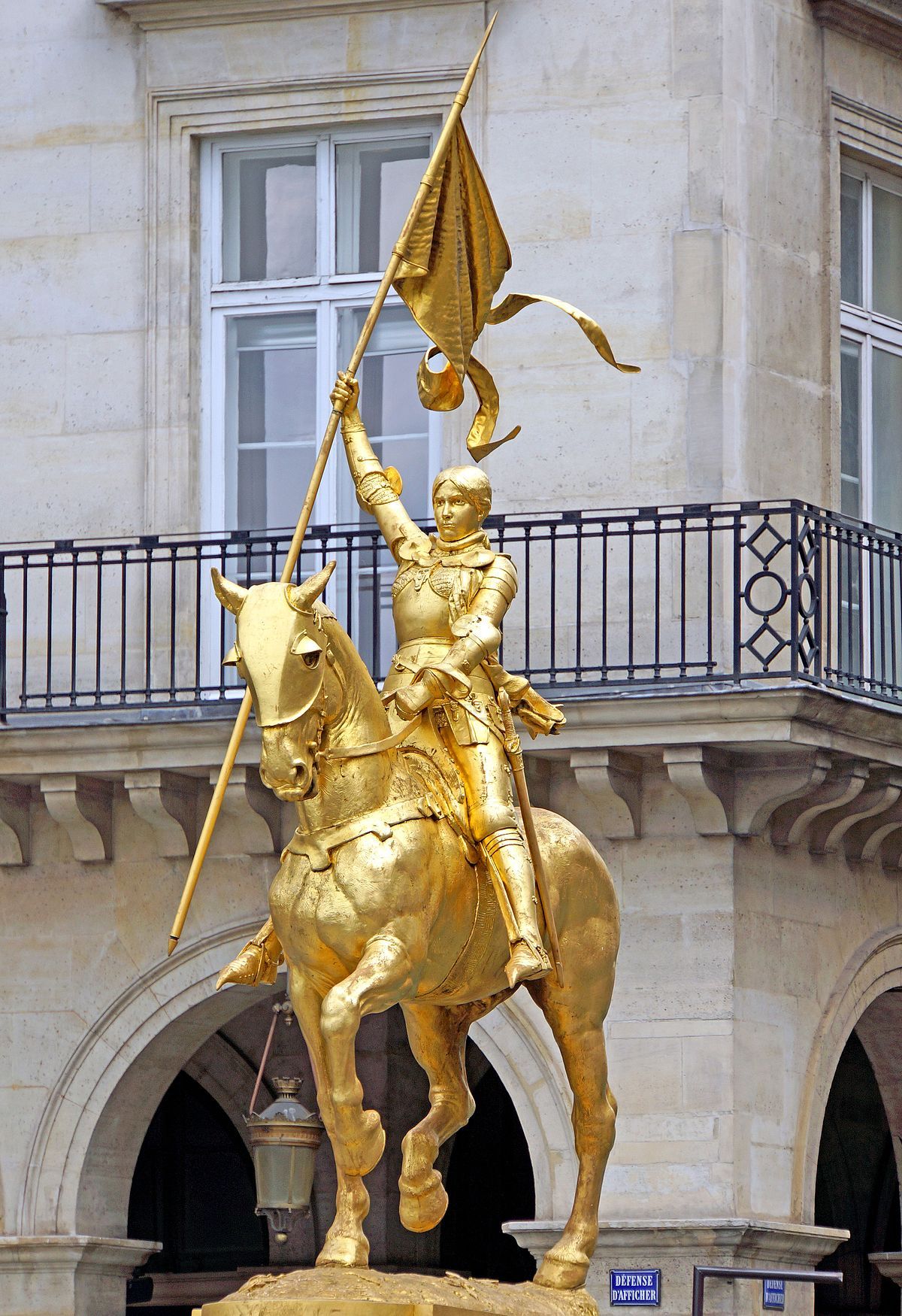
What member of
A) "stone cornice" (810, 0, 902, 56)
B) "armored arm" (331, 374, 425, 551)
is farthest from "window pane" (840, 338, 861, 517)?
"armored arm" (331, 374, 425, 551)

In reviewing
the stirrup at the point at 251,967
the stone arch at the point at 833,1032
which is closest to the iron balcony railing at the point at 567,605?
the stone arch at the point at 833,1032

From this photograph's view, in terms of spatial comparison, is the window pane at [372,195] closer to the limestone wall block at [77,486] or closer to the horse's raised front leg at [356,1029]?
the limestone wall block at [77,486]

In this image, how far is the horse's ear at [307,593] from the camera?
10.8 meters

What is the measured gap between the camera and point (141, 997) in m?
18.0

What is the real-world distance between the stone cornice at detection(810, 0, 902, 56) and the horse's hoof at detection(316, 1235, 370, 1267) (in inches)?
361

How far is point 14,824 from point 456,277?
20.5ft

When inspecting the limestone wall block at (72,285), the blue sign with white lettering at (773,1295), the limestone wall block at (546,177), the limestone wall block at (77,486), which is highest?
the limestone wall block at (546,177)

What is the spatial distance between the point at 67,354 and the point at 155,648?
1.65m

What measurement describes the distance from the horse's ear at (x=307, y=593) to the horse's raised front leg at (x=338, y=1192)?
1.23 m

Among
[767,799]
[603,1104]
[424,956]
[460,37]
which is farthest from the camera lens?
[460,37]

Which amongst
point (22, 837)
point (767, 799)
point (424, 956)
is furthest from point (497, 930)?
point (22, 837)

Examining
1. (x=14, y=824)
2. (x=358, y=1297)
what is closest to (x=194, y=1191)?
(x=14, y=824)

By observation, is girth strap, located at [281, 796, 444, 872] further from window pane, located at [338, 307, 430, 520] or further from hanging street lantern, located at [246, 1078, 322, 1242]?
window pane, located at [338, 307, 430, 520]

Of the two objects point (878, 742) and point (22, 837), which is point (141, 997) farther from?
point (878, 742)
